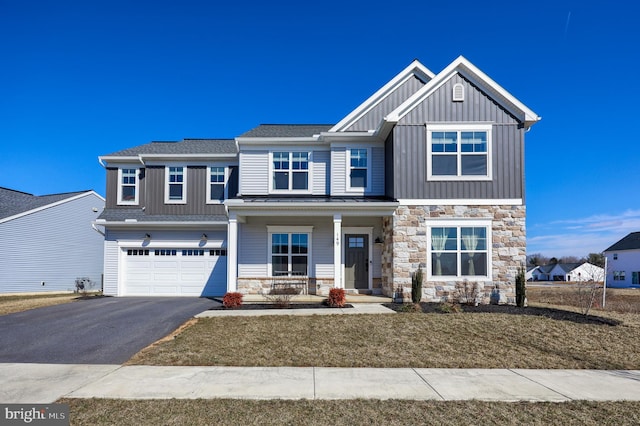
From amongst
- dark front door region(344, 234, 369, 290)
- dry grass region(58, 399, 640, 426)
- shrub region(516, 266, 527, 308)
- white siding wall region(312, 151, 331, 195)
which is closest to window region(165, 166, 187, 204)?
white siding wall region(312, 151, 331, 195)

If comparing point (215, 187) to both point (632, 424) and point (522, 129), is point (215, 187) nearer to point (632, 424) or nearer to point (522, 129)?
point (522, 129)

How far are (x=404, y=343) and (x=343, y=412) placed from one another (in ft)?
12.2

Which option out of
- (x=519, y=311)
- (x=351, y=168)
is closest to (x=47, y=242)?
(x=351, y=168)

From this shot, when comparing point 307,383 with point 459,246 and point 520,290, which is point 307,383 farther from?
point 520,290

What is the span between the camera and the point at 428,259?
13.2 meters

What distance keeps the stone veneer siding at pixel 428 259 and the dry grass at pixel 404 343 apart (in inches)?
99.4

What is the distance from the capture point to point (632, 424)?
178 inches

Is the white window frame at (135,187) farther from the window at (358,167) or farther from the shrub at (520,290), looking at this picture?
the shrub at (520,290)

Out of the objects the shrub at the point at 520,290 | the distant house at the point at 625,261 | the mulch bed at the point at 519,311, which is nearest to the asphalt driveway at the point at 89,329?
the mulch bed at the point at 519,311

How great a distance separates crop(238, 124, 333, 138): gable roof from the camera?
655 inches

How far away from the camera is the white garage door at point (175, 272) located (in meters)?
16.5

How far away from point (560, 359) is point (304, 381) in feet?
16.6

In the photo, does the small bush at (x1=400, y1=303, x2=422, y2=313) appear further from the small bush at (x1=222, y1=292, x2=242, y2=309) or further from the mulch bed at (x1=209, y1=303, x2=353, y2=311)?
the small bush at (x1=222, y1=292, x2=242, y2=309)

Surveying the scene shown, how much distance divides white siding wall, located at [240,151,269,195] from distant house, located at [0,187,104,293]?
32.7 feet
